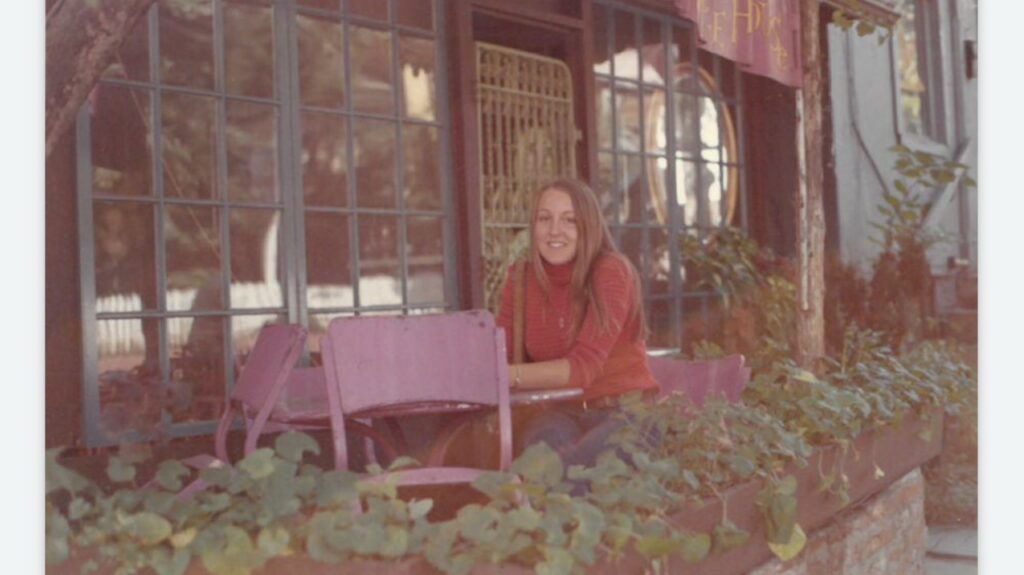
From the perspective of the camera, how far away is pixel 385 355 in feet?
9.37

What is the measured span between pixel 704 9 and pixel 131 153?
191 centimetres

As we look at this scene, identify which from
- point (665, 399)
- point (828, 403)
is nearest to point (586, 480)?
point (665, 399)

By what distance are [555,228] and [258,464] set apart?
112 cm

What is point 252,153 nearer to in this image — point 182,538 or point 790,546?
point 182,538

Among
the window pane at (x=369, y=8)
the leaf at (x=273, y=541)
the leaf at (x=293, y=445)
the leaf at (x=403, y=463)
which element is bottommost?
the leaf at (x=273, y=541)

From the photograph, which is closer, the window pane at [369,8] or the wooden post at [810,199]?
the window pane at [369,8]

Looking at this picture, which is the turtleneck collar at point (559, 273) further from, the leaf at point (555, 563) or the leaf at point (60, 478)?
the leaf at point (60, 478)

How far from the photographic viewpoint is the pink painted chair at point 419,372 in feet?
9.26

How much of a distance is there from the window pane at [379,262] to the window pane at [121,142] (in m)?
0.75

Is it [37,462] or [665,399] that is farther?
[665,399]

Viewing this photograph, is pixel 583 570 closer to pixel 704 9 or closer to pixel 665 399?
pixel 665 399

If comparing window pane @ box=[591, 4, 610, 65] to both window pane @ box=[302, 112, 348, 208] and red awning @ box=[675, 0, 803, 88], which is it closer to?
red awning @ box=[675, 0, 803, 88]

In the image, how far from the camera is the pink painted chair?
282cm

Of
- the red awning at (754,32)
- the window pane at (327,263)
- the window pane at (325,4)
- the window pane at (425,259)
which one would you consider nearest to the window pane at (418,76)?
the window pane at (325,4)
